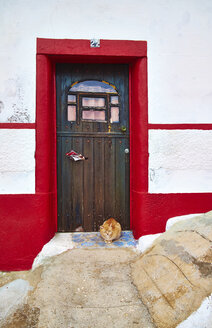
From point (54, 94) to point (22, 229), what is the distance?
1928 mm

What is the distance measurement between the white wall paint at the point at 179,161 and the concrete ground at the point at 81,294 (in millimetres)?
1060

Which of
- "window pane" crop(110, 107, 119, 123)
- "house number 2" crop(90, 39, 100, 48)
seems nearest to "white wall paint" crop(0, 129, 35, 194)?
"window pane" crop(110, 107, 119, 123)

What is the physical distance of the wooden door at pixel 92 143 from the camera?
335cm

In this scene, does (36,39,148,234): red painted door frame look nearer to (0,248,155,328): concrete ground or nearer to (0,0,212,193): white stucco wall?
(0,0,212,193): white stucco wall

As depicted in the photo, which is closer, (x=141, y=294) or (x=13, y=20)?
(x=141, y=294)

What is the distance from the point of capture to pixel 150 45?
126 inches

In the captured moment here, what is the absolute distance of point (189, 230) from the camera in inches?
97.0

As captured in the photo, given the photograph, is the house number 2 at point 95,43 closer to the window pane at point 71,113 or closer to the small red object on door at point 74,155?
the window pane at point 71,113

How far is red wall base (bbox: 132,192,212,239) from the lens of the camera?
3080 millimetres

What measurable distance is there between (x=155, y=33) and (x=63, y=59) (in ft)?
4.39

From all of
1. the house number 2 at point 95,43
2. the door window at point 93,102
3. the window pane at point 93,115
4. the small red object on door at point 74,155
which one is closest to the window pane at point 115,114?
the door window at point 93,102

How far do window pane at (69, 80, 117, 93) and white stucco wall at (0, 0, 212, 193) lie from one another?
586 millimetres

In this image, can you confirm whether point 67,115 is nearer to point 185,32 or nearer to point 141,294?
point 185,32

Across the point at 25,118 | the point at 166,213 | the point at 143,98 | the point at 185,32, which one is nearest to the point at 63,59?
the point at 25,118
